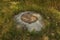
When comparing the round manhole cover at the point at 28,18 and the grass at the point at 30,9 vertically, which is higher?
the round manhole cover at the point at 28,18

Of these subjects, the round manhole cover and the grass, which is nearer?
the grass

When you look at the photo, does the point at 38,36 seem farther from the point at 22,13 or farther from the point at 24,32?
the point at 22,13

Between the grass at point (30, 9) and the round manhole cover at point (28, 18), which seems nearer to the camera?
the grass at point (30, 9)

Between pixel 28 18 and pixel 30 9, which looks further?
pixel 30 9

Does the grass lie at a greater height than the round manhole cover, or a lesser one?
lesser
